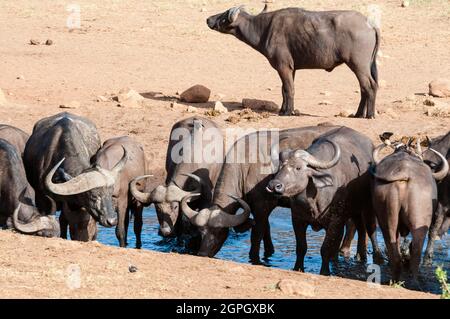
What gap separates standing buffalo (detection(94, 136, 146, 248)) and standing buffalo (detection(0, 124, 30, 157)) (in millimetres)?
1293

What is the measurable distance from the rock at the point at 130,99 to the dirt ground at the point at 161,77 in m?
0.21

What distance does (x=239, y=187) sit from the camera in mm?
13883

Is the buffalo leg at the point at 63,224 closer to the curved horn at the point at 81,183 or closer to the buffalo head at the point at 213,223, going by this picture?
the curved horn at the point at 81,183

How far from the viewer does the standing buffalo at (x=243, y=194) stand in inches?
534

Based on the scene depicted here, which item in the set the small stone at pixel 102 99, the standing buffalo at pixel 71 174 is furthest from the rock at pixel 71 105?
the standing buffalo at pixel 71 174

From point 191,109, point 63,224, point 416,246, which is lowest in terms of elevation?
point 63,224

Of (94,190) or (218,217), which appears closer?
(94,190)

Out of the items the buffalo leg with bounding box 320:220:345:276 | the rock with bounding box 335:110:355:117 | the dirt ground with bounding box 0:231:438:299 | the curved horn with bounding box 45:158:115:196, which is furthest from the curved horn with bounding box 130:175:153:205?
the rock with bounding box 335:110:355:117

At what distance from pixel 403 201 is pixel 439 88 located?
34.4 ft

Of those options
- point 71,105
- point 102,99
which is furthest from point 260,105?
point 71,105

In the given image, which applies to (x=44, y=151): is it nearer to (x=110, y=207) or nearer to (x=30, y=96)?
(x=110, y=207)

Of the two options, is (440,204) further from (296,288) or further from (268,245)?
(296,288)

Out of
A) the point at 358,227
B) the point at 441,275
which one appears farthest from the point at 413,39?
the point at 441,275

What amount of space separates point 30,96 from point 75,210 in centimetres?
841
